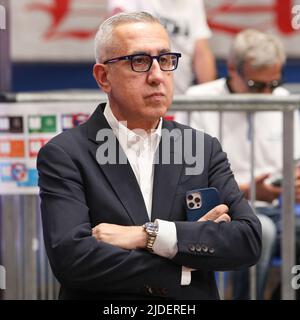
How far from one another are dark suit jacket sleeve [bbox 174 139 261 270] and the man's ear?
15.5 inches

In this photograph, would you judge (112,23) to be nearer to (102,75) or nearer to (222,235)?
(102,75)

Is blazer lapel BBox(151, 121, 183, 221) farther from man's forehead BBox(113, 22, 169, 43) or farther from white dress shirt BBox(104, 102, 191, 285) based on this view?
man's forehead BBox(113, 22, 169, 43)

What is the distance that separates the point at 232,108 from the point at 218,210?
5.37ft

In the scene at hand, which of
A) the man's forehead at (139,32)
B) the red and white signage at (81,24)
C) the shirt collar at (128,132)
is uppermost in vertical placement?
the red and white signage at (81,24)

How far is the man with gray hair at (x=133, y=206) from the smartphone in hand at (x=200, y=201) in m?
0.02

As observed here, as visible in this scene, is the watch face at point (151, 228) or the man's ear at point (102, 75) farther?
the man's ear at point (102, 75)

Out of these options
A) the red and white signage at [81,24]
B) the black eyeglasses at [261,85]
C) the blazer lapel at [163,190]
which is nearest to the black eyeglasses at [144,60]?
the blazer lapel at [163,190]

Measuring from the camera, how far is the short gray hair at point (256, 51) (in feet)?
16.4

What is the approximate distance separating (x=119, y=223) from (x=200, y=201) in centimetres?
26

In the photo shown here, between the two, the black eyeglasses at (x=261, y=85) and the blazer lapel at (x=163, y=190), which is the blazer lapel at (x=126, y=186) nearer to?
the blazer lapel at (x=163, y=190)

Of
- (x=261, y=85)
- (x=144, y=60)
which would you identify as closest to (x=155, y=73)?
(x=144, y=60)
